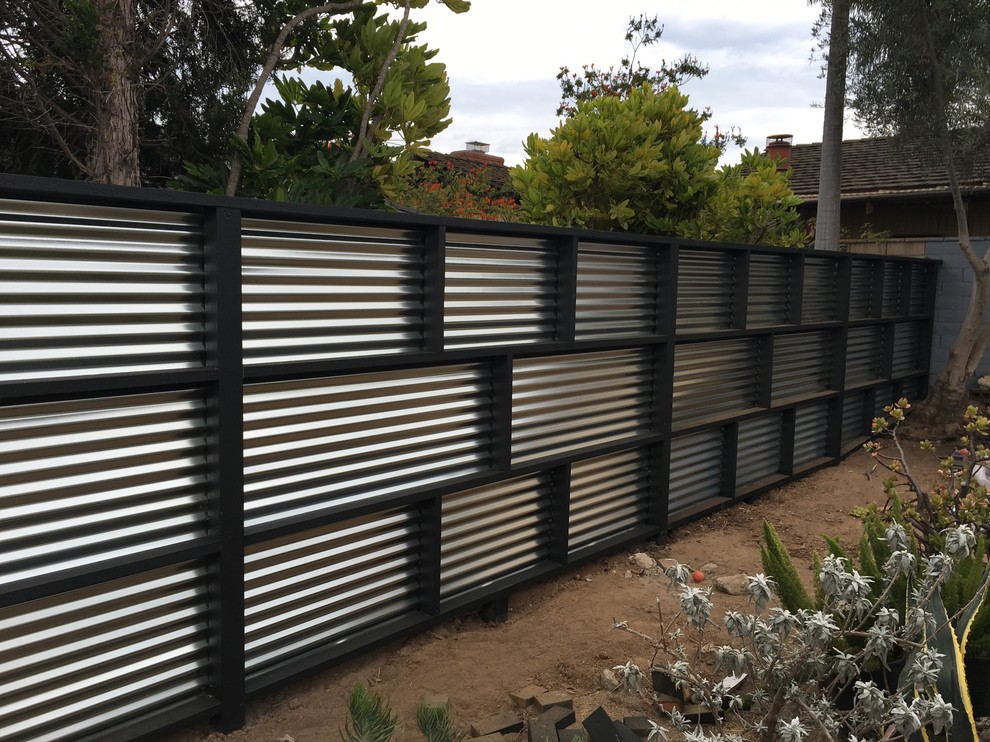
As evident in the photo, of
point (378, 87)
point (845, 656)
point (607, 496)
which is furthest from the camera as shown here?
point (607, 496)

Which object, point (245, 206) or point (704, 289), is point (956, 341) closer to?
point (704, 289)

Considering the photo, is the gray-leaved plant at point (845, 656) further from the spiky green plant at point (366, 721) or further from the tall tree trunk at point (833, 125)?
the tall tree trunk at point (833, 125)

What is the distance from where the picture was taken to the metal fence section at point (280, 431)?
2.74 m

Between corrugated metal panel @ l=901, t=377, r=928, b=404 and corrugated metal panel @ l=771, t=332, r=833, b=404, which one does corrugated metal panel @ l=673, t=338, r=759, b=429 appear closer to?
corrugated metal panel @ l=771, t=332, r=833, b=404

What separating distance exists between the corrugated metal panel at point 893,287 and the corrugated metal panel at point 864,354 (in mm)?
341

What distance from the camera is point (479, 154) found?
23203mm

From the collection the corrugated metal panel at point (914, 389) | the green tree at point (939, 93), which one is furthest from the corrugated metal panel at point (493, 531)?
the corrugated metal panel at point (914, 389)

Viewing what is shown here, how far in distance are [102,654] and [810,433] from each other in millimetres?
6666

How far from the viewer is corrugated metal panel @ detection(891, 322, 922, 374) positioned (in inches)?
387

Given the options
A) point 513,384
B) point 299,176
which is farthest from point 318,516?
point 299,176

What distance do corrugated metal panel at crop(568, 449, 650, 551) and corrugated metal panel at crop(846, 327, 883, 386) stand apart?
3884 millimetres

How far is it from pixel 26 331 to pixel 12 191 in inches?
17.0

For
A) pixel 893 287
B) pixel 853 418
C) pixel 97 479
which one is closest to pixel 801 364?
pixel 853 418

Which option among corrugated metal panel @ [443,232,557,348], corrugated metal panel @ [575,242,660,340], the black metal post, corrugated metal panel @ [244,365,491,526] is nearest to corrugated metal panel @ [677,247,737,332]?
corrugated metal panel @ [575,242,660,340]
